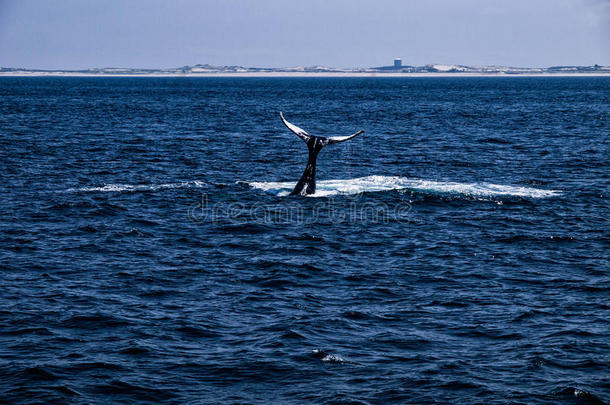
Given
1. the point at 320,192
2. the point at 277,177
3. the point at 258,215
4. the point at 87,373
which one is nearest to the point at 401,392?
the point at 87,373

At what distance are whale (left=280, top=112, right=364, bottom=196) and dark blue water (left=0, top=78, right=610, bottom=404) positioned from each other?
38.5 inches

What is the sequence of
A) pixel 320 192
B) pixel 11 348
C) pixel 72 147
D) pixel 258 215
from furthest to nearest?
pixel 72 147
pixel 320 192
pixel 258 215
pixel 11 348

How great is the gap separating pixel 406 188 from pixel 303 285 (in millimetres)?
17322

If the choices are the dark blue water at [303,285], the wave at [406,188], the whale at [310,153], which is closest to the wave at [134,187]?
the dark blue water at [303,285]

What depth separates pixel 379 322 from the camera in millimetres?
18906

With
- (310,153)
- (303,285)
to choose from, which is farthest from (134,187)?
(303,285)

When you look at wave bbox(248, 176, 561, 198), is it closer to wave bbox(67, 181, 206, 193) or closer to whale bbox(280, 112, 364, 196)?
whale bbox(280, 112, 364, 196)

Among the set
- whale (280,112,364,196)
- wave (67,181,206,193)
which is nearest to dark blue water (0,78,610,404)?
wave (67,181,206,193)

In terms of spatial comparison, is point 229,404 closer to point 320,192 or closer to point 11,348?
point 11,348

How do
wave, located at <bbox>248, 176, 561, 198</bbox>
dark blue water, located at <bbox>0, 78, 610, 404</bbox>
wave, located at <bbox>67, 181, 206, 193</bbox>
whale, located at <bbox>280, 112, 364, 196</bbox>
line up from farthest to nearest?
1. wave, located at <bbox>67, 181, 206, 193</bbox>
2. wave, located at <bbox>248, 176, 561, 198</bbox>
3. whale, located at <bbox>280, 112, 364, 196</bbox>
4. dark blue water, located at <bbox>0, 78, 610, 404</bbox>

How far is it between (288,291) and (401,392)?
7.22 meters

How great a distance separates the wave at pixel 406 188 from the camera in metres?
37.5

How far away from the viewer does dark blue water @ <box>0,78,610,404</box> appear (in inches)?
613

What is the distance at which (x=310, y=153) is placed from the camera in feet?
115
